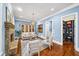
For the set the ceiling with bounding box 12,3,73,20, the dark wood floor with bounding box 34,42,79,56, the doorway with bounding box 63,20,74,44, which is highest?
the ceiling with bounding box 12,3,73,20

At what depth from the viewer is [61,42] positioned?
2.24 m

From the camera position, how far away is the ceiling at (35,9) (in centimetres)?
214

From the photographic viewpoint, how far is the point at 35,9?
216 cm

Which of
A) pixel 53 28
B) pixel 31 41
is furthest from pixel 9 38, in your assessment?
pixel 53 28

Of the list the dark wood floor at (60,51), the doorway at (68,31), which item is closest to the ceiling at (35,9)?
the doorway at (68,31)

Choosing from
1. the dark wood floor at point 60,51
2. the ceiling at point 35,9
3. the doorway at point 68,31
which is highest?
the ceiling at point 35,9

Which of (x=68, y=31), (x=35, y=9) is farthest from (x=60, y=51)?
(x=35, y=9)

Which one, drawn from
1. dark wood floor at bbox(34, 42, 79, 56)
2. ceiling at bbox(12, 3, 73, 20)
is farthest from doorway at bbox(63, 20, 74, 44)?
ceiling at bbox(12, 3, 73, 20)

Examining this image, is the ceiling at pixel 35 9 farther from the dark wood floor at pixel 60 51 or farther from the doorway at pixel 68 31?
the dark wood floor at pixel 60 51

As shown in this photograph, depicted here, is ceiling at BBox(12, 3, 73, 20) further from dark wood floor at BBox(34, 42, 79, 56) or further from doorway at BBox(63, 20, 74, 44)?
dark wood floor at BBox(34, 42, 79, 56)

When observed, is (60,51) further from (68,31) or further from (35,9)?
(35,9)

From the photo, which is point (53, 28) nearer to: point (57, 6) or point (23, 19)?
point (57, 6)

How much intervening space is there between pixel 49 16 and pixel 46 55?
Result: 2.77ft

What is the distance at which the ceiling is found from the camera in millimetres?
2137
